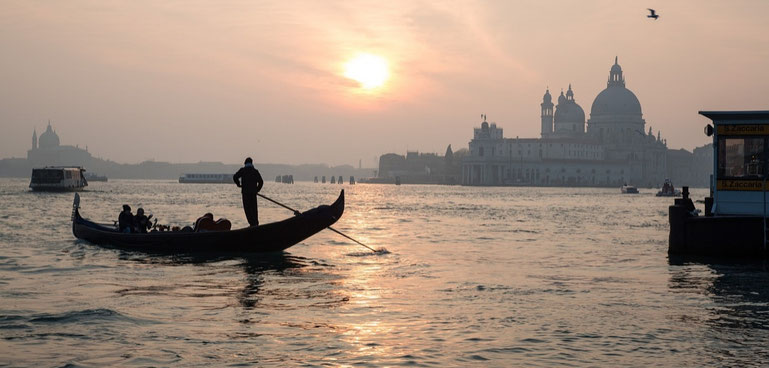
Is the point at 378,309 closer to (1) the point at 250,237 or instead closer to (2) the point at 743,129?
(1) the point at 250,237

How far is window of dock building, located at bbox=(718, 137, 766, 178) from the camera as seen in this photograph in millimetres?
23234

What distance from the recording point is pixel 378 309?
15695 millimetres

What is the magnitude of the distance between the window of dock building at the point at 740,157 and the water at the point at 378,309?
229cm

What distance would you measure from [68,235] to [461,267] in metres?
16.9

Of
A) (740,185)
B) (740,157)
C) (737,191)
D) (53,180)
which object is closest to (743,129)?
(740,157)

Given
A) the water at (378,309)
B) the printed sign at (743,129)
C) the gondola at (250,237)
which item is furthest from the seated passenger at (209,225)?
the printed sign at (743,129)

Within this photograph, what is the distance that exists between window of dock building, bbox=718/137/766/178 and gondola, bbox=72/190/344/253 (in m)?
9.29

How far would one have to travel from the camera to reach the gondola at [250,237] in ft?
76.9

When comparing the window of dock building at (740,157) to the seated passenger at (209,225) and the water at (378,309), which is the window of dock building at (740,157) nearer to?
the water at (378,309)

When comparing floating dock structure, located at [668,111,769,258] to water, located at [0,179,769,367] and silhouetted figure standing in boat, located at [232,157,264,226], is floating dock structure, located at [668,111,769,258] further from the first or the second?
silhouetted figure standing in boat, located at [232,157,264,226]

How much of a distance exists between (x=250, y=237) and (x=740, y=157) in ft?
39.4

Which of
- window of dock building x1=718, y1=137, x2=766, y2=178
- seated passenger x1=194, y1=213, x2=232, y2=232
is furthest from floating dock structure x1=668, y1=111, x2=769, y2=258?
seated passenger x1=194, y1=213, x2=232, y2=232

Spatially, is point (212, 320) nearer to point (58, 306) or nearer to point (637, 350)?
point (58, 306)

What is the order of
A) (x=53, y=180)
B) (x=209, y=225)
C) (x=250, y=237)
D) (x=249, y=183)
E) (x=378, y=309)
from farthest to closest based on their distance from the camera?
(x=53, y=180)
(x=209, y=225)
(x=250, y=237)
(x=249, y=183)
(x=378, y=309)
